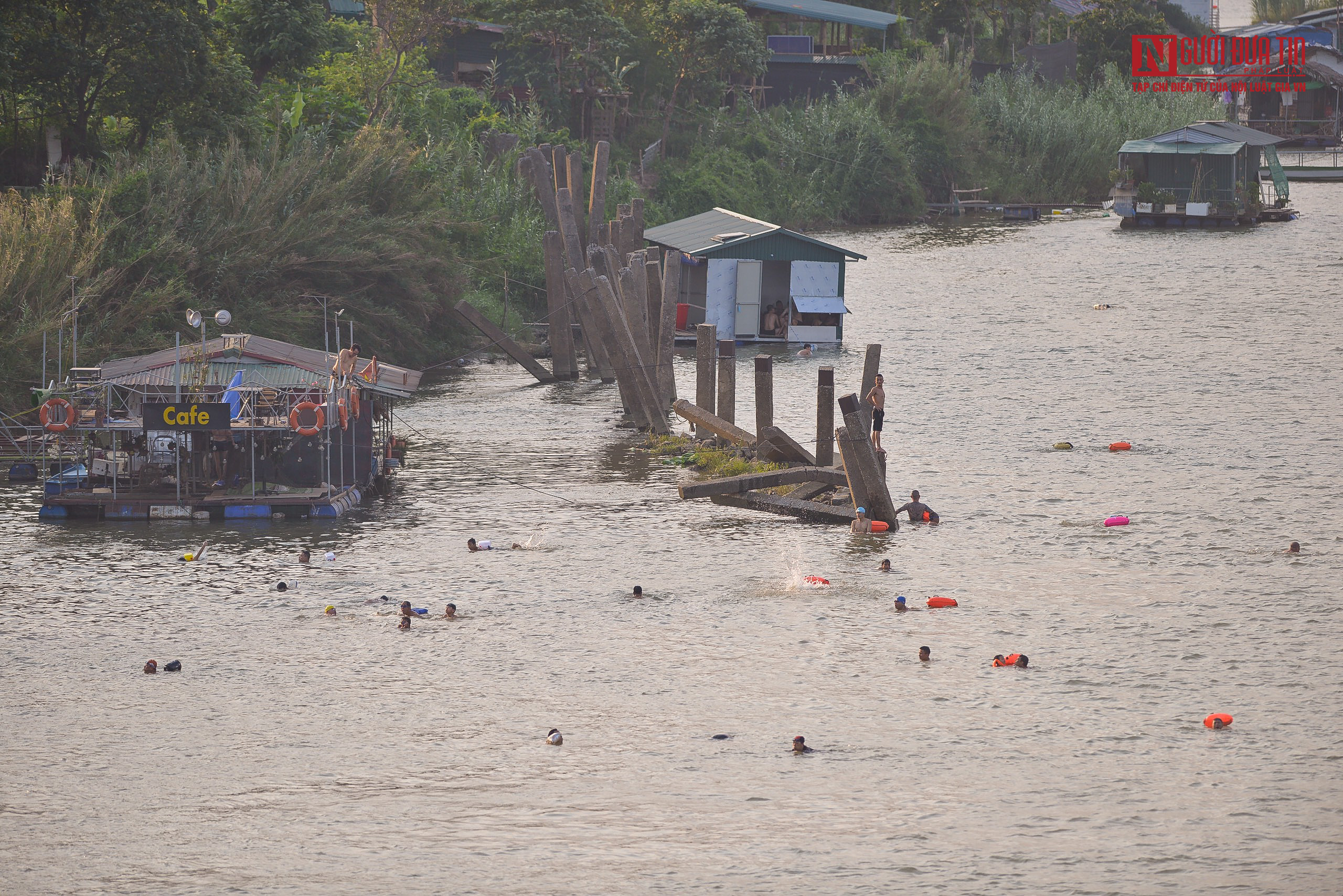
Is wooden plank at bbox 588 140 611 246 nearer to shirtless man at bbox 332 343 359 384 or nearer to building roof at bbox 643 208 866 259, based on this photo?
building roof at bbox 643 208 866 259

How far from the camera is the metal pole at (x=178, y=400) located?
78.7ft

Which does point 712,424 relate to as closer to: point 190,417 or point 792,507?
point 792,507

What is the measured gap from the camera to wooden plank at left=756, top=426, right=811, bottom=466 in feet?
87.5

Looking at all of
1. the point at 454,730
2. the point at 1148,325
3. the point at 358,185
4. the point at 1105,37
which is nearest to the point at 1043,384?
the point at 1148,325

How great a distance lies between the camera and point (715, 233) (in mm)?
45688

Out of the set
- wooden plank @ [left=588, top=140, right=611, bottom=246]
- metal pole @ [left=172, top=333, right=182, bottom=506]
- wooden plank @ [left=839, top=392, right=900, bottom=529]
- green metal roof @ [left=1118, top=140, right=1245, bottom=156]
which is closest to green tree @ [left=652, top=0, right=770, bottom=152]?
green metal roof @ [left=1118, top=140, right=1245, bottom=156]

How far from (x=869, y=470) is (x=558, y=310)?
683 inches

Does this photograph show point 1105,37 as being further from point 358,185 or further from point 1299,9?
point 358,185

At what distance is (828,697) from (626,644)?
9.71ft

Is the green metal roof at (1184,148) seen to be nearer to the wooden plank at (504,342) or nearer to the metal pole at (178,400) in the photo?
the wooden plank at (504,342)

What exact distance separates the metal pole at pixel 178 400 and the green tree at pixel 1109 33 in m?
88.3

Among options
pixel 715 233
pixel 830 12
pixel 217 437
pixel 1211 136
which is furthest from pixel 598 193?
pixel 830 12

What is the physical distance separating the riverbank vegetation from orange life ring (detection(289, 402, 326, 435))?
33.1ft

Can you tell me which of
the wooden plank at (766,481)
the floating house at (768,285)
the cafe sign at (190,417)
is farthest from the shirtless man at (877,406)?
the floating house at (768,285)
